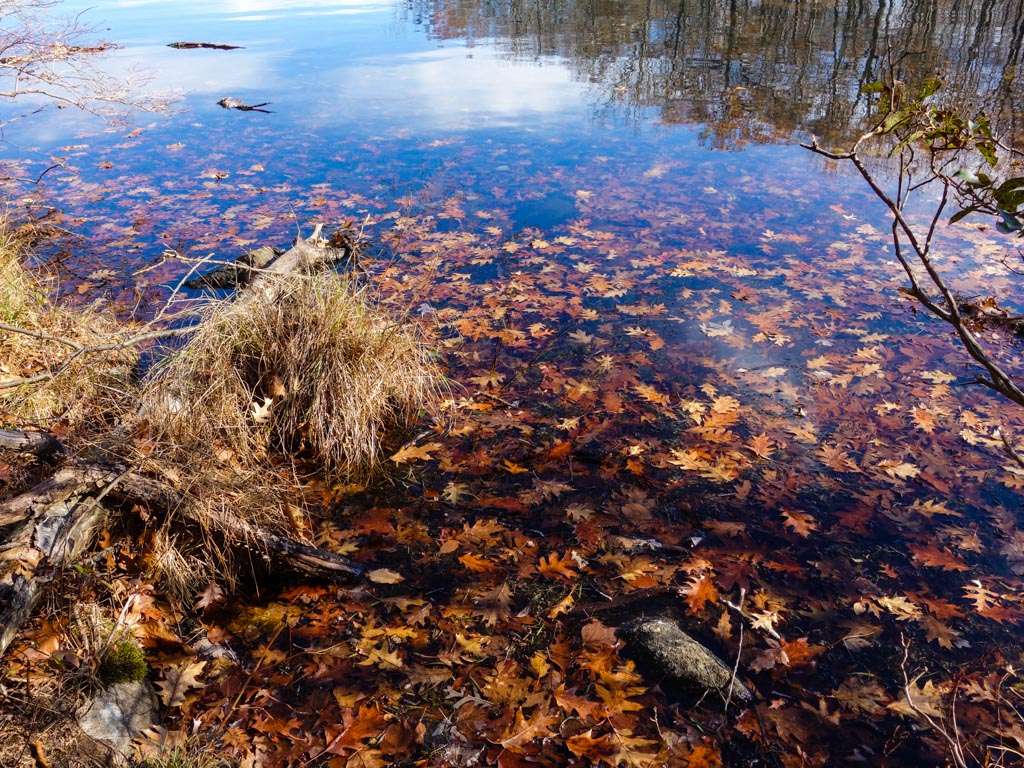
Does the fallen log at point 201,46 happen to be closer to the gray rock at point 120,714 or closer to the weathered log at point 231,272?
the weathered log at point 231,272

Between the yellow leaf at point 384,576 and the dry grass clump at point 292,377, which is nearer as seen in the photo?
the yellow leaf at point 384,576

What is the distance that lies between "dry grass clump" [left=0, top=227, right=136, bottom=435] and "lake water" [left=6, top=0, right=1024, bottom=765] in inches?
59.9

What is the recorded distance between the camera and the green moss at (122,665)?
284cm

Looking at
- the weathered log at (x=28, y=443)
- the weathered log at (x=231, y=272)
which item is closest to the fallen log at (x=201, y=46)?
the weathered log at (x=231, y=272)

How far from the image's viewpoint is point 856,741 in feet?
9.61

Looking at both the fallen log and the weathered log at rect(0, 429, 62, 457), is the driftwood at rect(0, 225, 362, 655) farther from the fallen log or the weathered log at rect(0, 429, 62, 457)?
the fallen log

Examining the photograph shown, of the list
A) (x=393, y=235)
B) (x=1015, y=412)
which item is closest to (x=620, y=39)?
(x=393, y=235)

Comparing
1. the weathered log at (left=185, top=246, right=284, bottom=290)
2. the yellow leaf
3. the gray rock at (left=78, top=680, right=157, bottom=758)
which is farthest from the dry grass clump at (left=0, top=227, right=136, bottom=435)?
the yellow leaf

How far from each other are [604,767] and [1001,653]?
226cm

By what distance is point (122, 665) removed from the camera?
2.88m

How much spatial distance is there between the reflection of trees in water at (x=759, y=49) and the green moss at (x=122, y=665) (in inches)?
489

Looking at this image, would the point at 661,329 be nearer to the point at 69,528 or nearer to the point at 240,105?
the point at 69,528

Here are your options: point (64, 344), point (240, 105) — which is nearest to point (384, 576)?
point (64, 344)

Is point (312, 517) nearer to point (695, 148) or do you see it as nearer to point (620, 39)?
Answer: point (695, 148)
